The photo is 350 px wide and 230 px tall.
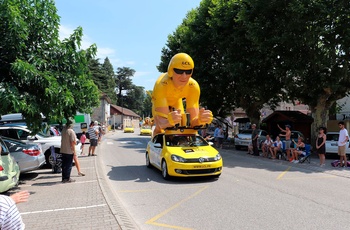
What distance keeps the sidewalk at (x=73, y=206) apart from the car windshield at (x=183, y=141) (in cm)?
252

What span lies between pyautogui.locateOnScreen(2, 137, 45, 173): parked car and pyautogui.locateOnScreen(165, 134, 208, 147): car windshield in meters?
4.09

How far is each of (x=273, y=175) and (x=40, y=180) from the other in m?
7.67

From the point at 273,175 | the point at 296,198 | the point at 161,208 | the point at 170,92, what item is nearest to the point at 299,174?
the point at 273,175

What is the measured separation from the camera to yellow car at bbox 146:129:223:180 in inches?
360

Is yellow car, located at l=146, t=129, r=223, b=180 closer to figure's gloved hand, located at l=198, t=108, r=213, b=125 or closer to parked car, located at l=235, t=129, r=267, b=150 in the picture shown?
figure's gloved hand, located at l=198, t=108, r=213, b=125

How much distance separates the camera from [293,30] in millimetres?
16391

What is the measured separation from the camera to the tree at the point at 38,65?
7043mm

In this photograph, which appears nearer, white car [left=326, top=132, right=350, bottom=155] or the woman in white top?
the woman in white top

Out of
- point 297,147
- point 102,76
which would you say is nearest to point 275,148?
point 297,147

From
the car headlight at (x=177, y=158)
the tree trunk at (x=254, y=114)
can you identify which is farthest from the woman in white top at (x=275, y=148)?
the tree trunk at (x=254, y=114)

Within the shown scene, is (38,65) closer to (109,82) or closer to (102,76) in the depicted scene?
(102,76)

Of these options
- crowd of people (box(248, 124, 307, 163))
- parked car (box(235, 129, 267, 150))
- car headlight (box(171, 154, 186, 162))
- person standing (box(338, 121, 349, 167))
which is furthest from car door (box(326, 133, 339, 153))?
car headlight (box(171, 154, 186, 162))

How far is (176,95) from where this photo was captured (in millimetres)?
12047

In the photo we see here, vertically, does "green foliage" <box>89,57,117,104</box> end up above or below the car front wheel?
above
